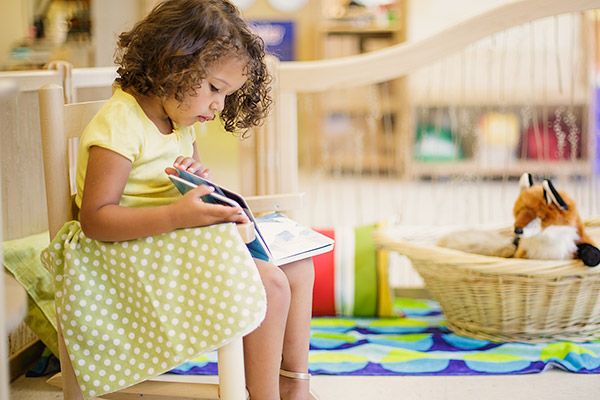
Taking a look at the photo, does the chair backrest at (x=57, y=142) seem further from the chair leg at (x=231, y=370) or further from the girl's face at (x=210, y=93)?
the chair leg at (x=231, y=370)

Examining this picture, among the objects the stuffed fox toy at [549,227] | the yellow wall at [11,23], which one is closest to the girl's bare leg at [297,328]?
the stuffed fox toy at [549,227]

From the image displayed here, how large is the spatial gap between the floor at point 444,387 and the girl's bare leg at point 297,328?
0.50 feet

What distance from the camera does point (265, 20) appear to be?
17.5ft

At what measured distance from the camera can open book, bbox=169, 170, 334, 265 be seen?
1.00 m

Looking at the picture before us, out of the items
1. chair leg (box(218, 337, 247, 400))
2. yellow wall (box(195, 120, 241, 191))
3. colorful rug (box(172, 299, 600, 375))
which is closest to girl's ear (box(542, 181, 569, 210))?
colorful rug (box(172, 299, 600, 375))

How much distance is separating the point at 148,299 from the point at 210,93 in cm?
34

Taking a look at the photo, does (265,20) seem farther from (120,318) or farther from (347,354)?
(120,318)

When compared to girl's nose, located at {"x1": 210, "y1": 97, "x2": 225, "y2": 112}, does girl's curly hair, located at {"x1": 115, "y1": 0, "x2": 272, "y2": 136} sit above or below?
above

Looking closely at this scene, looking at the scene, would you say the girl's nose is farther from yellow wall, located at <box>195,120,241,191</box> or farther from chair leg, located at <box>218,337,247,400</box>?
yellow wall, located at <box>195,120,241,191</box>

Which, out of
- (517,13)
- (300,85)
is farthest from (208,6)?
(517,13)

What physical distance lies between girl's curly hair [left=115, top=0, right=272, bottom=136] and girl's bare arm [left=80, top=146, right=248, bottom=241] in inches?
6.1

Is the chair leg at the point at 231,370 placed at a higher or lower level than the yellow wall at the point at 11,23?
lower

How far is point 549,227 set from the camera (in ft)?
4.93

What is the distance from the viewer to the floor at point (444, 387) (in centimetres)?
133
